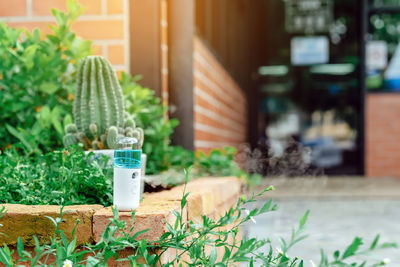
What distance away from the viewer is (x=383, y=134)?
8586 mm

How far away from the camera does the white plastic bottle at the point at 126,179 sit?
1.49m

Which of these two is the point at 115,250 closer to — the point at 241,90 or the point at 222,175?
the point at 222,175

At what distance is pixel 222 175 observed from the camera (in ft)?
10.5

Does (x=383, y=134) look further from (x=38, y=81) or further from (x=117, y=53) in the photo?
(x=38, y=81)

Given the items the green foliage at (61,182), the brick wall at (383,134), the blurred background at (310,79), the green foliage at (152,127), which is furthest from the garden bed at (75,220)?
the brick wall at (383,134)

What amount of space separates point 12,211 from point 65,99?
1.19 metres

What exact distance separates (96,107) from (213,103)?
2.91 metres

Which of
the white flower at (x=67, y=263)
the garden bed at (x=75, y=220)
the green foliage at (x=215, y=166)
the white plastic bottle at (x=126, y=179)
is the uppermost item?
the white plastic bottle at (x=126, y=179)

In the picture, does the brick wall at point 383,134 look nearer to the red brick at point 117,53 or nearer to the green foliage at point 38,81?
the red brick at point 117,53

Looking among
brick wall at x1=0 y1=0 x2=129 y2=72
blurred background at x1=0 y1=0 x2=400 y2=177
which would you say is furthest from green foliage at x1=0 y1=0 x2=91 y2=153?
blurred background at x1=0 y1=0 x2=400 y2=177

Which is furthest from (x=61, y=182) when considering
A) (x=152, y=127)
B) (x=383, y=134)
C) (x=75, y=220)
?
(x=383, y=134)

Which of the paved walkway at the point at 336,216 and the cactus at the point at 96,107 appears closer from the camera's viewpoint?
the cactus at the point at 96,107

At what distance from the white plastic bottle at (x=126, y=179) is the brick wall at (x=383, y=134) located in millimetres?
7592

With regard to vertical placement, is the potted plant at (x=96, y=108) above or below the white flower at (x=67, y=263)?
above
